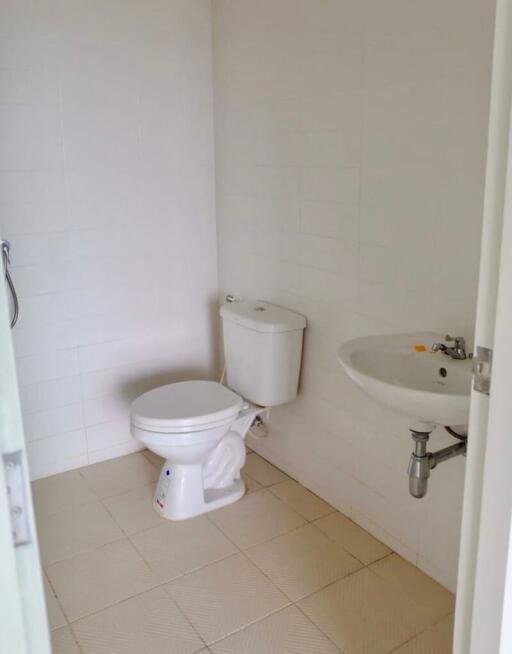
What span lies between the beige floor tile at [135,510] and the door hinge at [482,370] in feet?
5.66

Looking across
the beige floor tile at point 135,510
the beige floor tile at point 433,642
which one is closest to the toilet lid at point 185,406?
the beige floor tile at point 135,510

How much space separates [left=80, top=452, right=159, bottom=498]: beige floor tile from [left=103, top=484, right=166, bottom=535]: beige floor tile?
0.05 meters

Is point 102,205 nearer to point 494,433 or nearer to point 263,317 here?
point 263,317

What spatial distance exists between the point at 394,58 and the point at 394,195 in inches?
15.8

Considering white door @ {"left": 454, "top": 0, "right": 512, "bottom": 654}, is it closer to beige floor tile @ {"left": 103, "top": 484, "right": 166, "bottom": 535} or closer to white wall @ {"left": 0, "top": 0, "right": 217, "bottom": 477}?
beige floor tile @ {"left": 103, "top": 484, "right": 166, "bottom": 535}

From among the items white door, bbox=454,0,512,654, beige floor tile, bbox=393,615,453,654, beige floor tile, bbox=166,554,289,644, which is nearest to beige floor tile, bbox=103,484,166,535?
beige floor tile, bbox=166,554,289,644

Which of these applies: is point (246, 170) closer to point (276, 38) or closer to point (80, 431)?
point (276, 38)

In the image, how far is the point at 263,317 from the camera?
97.3 inches

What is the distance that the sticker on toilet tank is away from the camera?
8.07ft

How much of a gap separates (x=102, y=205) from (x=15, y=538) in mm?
2140

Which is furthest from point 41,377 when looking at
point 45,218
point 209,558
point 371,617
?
point 371,617

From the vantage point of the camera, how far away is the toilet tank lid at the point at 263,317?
241 cm

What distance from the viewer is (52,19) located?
2408 mm

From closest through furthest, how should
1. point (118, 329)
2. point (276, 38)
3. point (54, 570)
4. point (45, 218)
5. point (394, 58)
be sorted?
point (394, 58)
point (54, 570)
point (276, 38)
point (45, 218)
point (118, 329)
